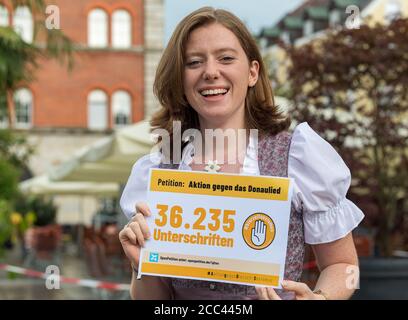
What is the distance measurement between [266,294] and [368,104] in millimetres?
7205

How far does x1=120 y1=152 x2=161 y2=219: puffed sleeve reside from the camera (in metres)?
2.11

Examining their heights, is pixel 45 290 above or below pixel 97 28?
below

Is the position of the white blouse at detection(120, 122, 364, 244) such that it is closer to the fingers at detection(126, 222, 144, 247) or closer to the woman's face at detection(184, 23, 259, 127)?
the woman's face at detection(184, 23, 259, 127)

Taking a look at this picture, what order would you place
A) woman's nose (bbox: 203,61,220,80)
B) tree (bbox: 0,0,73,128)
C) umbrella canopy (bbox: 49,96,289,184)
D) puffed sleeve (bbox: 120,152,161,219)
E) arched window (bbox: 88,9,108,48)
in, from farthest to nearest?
arched window (bbox: 88,9,108,48) < umbrella canopy (bbox: 49,96,289,184) < tree (bbox: 0,0,73,128) < puffed sleeve (bbox: 120,152,161,219) < woman's nose (bbox: 203,61,220,80)

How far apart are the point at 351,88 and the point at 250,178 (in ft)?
23.0

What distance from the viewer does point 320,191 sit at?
6.34 ft

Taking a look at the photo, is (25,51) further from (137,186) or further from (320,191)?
(320,191)

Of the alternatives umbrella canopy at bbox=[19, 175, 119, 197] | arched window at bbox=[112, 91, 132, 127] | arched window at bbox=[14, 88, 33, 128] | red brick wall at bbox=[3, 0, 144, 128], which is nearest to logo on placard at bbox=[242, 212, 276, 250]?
umbrella canopy at bbox=[19, 175, 119, 197]

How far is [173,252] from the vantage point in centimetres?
193

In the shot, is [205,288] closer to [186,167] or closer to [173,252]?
[173,252]

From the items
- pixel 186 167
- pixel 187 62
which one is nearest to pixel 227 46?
pixel 187 62

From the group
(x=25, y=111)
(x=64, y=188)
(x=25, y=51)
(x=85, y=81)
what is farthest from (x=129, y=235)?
(x=25, y=111)

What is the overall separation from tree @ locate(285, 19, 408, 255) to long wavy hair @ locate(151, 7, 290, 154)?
6070mm

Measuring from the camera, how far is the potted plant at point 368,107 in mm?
8297
